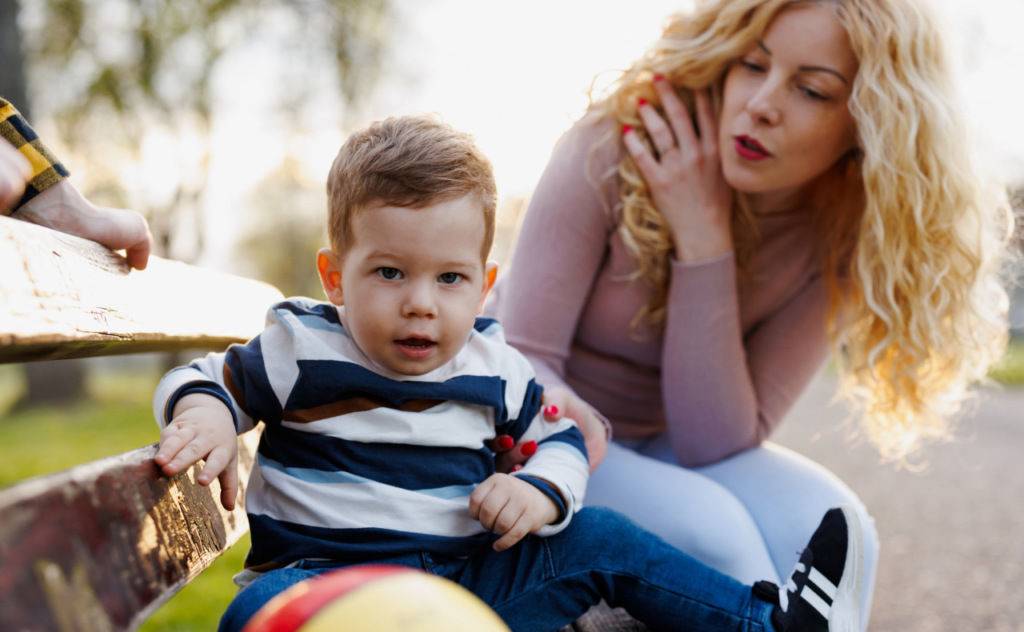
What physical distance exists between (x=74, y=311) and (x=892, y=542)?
13.8 feet

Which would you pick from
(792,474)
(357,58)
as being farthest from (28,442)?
(792,474)

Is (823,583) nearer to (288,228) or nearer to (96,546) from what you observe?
(96,546)

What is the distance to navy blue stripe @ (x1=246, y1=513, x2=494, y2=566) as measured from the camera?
3.97ft

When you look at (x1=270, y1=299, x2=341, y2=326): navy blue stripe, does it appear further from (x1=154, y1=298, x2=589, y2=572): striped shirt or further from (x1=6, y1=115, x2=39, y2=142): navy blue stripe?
(x1=6, y1=115, x2=39, y2=142): navy blue stripe

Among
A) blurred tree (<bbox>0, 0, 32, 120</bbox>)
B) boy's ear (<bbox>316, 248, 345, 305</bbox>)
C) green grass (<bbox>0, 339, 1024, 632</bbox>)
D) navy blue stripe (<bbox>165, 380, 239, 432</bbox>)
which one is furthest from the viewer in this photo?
blurred tree (<bbox>0, 0, 32, 120</bbox>)

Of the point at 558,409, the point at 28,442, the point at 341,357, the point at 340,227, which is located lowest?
the point at 28,442

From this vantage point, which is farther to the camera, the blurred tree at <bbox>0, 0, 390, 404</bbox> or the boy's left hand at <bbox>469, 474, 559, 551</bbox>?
the blurred tree at <bbox>0, 0, 390, 404</bbox>

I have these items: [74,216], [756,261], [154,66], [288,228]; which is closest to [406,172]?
[74,216]

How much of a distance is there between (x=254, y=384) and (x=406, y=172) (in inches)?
18.6

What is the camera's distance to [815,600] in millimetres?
1286

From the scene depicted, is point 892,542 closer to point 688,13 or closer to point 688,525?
point 688,525

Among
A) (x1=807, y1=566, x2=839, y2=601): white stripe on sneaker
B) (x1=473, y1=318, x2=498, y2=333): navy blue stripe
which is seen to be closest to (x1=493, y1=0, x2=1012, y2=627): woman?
(x1=473, y1=318, x2=498, y2=333): navy blue stripe

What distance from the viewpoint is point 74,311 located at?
0.96 m

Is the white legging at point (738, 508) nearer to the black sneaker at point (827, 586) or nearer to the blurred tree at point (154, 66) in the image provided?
the black sneaker at point (827, 586)
